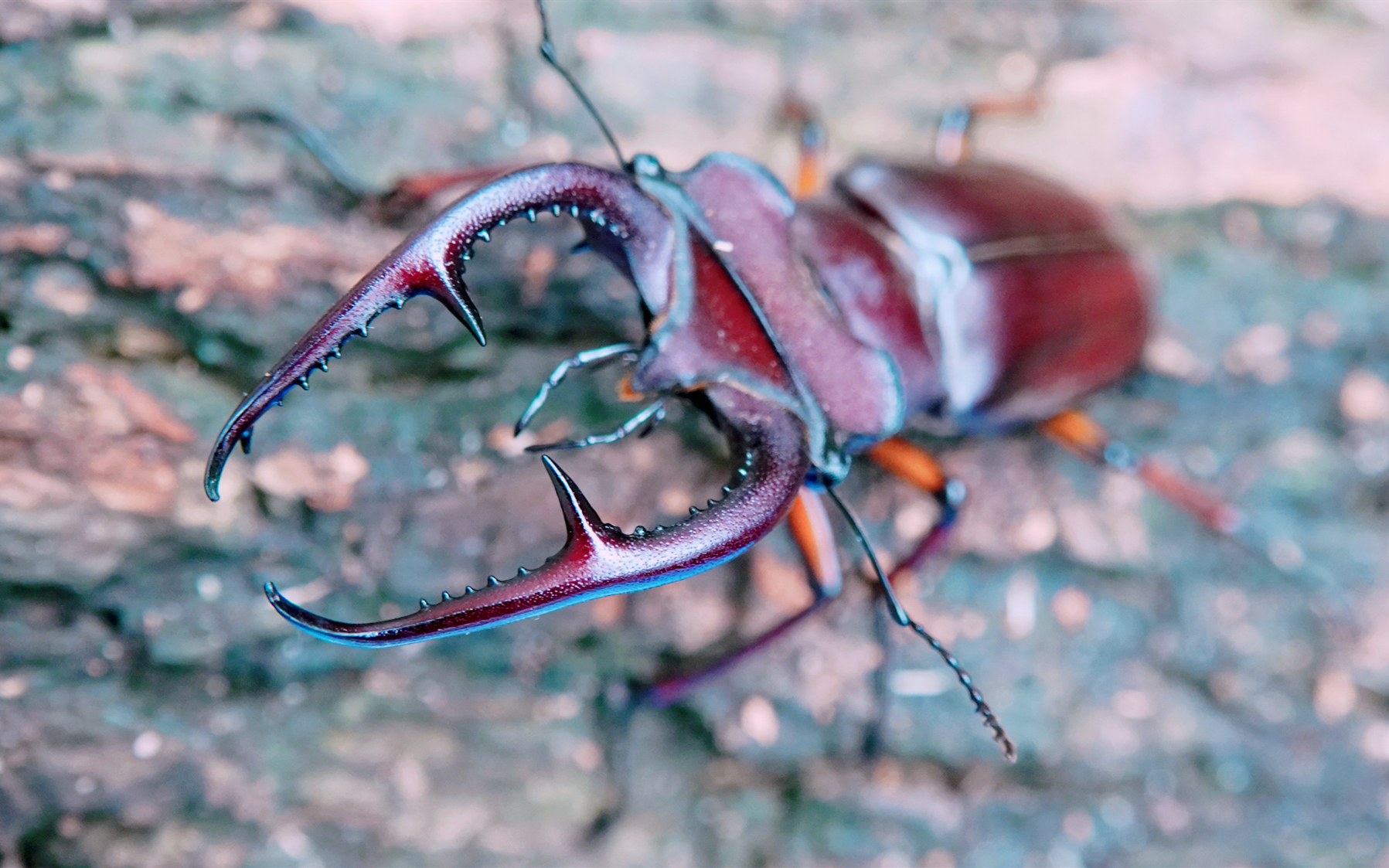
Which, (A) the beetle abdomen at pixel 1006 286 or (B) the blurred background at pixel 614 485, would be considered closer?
(B) the blurred background at pixel 614 485

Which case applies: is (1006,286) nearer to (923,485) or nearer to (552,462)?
(923,485)

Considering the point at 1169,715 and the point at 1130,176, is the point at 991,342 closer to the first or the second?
the point at 1130,176

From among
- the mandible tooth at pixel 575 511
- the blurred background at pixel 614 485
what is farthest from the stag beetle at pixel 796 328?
the blurred background at pixel 614 485

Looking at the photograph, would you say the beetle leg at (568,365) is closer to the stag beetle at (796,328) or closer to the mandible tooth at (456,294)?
the stag beetle at (796,328)

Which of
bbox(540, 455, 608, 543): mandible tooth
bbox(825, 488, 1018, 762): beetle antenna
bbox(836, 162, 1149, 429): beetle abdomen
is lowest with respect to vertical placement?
bbox(825, 488, 1018, 762): beetle antenna

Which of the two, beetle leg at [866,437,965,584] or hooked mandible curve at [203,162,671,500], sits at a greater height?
hooked mandible curve at [203,162,671,500]

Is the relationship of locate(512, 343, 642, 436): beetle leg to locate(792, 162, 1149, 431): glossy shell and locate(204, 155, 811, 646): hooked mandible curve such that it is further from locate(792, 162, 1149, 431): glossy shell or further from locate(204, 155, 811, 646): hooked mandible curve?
locate(792, 162, 1149, 431): glossy shell

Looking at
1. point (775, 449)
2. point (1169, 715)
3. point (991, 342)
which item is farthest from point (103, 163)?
point (1169, 715)

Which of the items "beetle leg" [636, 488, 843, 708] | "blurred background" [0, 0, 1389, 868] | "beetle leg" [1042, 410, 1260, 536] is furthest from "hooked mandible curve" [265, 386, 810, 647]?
"beetle leg" [1042, 410, 1260, 536]
